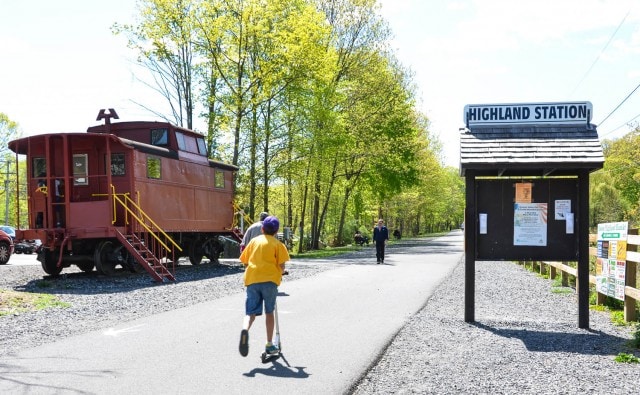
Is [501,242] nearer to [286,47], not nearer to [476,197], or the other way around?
[476,197]

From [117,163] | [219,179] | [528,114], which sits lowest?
[219,179]

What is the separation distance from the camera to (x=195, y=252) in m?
24.5

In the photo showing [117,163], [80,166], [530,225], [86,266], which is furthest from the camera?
[86,266]

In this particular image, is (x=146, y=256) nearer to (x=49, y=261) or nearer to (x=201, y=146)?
(x=49, y=261)

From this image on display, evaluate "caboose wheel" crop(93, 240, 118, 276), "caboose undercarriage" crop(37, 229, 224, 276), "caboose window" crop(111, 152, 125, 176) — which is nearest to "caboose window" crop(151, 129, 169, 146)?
"caboose window" crop(111, 152, 125, 176)

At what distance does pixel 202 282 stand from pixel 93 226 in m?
3.46

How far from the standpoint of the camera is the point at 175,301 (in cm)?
1324

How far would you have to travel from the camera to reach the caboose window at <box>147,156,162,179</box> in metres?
19.7

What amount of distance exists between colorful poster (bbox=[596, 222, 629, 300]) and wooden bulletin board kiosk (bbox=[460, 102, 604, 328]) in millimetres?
1116

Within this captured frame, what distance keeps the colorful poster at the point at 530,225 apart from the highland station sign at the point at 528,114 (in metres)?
1.37

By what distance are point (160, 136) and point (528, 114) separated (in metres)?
13.9

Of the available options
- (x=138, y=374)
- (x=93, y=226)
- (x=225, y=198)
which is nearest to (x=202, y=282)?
(x=93, y=226)

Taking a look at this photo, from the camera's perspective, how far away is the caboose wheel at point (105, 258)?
731 inches

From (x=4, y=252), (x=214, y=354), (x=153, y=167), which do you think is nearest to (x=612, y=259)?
(x=214, y=354)
